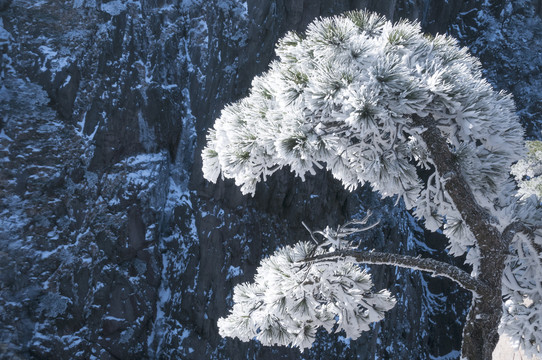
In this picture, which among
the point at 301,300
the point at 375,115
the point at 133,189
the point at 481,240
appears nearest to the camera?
the point at 375,115

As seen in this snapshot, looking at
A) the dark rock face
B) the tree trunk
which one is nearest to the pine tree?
the tree trunk

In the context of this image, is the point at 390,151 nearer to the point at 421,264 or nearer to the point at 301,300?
the point at 421,264

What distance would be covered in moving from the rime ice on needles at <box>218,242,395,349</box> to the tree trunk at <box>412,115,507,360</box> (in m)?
0.48

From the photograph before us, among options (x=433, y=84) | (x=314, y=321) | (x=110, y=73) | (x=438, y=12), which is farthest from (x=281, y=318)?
(x=438, y=12)

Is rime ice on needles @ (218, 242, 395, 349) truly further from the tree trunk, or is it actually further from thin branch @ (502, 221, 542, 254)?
thin branch @ (502, 221, 542, 254)

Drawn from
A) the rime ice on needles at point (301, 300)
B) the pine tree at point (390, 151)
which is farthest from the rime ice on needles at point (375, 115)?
the rime ice on needles at point (301, 300)

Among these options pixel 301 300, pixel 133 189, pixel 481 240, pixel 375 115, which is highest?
pixel 133 189

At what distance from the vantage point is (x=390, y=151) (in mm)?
2600

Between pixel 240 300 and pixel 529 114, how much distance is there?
1739 centimetres

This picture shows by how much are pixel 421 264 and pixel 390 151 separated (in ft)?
1.90

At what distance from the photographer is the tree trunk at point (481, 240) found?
254 centimetres

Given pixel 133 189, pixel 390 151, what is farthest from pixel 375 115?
pixel 133 189

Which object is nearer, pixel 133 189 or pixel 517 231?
pixel 517 231

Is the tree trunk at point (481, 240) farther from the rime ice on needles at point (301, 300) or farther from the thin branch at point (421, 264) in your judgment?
the rime ice on needles at point (301, 300)
